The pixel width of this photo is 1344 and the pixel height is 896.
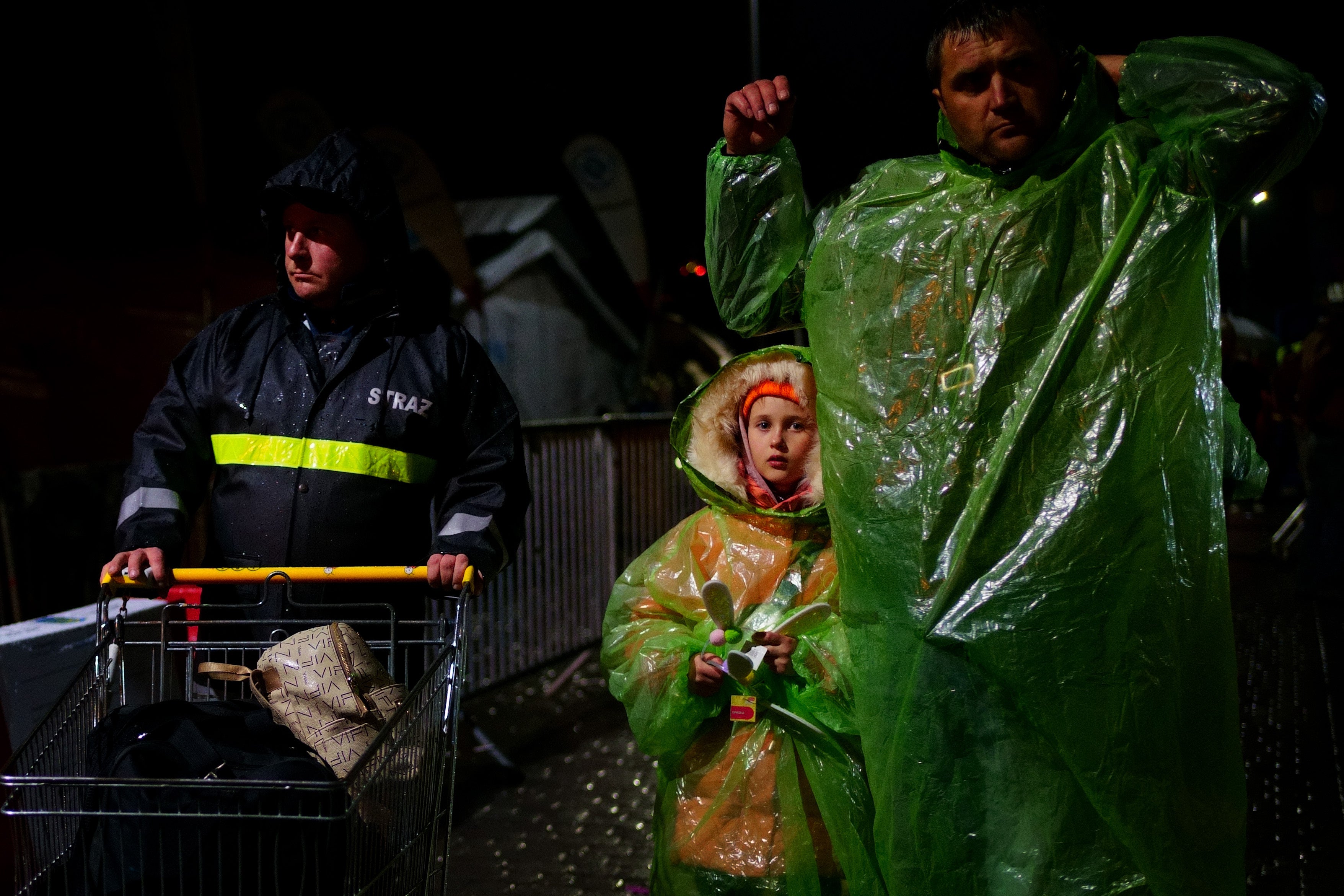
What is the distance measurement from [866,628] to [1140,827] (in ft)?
1.87

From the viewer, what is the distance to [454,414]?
2.69m

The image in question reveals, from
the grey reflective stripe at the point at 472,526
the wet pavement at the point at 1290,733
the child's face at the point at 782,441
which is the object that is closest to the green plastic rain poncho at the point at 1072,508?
the child's face at the point at 782,441

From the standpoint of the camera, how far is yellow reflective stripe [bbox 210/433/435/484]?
258cm

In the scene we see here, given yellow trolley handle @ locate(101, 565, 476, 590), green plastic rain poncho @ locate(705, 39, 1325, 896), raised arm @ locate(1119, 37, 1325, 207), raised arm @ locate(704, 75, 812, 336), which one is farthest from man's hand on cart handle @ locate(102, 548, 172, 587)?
raised arm @ locate(1119, 37, 1325, 207)

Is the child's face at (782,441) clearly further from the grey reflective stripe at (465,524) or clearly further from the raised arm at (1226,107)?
the raised arm at (1226,107)

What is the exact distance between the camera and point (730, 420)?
110 inches

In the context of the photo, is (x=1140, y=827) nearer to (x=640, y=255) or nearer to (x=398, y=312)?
(x=398, y=312)

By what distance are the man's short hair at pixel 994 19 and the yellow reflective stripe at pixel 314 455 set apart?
1.57 metres

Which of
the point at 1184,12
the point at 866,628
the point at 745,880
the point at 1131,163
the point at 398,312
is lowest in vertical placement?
the point at 745,880

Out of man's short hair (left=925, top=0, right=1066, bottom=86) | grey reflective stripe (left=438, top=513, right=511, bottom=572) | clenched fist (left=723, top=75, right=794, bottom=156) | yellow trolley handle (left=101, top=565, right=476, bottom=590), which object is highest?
man's short hair (left=925, top=0, right=1066, bottom=86)

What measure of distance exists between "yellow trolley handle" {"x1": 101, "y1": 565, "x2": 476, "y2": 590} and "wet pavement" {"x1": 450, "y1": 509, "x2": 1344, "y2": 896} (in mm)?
1698

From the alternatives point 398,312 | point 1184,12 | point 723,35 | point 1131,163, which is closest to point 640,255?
point 723,35

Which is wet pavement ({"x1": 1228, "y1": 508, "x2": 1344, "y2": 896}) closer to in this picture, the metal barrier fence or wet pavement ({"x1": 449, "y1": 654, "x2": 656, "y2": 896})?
wet pavement ({"x1": 449, "y1": 654, "x2": 656, "y2": 896})

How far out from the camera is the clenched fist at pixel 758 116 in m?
2.13
